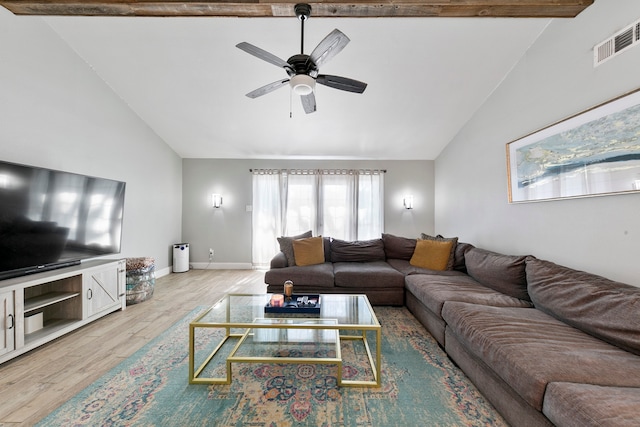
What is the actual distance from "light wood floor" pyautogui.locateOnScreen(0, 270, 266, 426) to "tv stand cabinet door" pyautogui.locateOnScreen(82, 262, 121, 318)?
0.48ft

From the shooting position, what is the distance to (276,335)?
2174mm

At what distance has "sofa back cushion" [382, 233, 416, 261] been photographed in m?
3.85

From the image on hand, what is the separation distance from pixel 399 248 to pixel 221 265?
11.8 feet

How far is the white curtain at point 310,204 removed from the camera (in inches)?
204

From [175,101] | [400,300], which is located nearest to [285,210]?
[175,101]

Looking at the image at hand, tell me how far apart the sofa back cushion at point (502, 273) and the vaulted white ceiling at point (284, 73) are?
7.10ft

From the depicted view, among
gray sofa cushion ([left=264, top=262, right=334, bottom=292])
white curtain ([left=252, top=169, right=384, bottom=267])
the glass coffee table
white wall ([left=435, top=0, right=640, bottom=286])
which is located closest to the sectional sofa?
white wall ([left=435, top=0, right=640, bottom=286])

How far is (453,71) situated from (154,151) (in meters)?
4.68

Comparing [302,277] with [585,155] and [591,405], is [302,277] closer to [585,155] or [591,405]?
[591,405]

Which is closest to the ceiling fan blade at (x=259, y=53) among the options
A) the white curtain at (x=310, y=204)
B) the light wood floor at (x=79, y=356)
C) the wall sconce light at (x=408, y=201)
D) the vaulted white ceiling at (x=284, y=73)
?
the vaulted white ceiling at (x=284, y=73)

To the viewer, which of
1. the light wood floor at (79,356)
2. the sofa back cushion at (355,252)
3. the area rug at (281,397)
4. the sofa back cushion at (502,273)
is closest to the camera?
the area rug at (281,397)

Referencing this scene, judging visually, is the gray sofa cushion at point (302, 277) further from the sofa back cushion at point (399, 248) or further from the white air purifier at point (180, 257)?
the white air purifier at point (180, 257)

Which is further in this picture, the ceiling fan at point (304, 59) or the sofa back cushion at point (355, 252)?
the sofa back cushion at point (355, 252)

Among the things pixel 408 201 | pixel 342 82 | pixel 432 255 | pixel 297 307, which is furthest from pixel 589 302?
pixel 408 201
